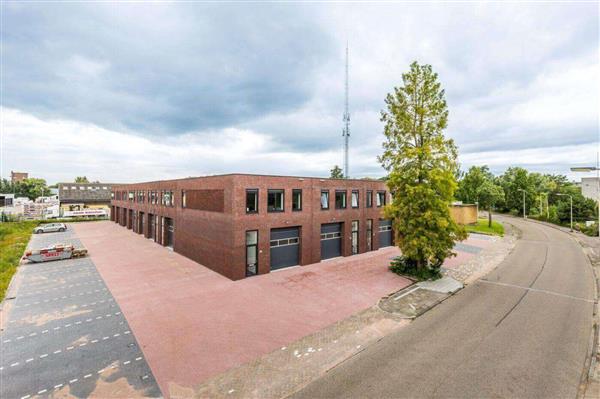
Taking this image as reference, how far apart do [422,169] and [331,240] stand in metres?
10.1

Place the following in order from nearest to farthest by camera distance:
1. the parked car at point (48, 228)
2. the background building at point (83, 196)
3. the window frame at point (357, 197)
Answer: the window frame at point (357, 197) → the parked car at point (48, 228) → the background building at point (83, 196)

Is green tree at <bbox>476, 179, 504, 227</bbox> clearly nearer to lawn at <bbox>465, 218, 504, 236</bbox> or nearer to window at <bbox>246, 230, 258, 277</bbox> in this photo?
lawn at <bbox>465, 218, 504, 236</bbox>

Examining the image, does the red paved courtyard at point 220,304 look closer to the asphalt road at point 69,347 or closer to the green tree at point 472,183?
the asphalt road at point 69,347

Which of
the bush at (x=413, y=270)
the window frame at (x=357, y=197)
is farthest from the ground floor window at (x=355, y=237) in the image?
the bush at (x=413, y=270)

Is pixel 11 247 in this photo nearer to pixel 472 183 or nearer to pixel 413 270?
pixel 413 270

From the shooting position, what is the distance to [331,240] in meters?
24.8

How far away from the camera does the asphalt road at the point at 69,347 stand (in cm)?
836

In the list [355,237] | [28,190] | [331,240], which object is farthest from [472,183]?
[28,190]

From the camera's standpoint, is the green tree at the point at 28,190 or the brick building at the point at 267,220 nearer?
the brick building at the point at 267,220

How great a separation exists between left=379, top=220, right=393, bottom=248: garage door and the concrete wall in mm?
22011

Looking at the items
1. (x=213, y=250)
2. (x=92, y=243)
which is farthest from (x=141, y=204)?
(x=213, y=250)

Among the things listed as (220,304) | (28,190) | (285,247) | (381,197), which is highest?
(28,190)

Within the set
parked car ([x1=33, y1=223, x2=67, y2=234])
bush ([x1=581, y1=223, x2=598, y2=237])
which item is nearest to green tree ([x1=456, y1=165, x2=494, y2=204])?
bush ([x1=581, y1=223, x2=598, y2=237])

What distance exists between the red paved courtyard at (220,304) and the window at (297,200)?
15.5ft
